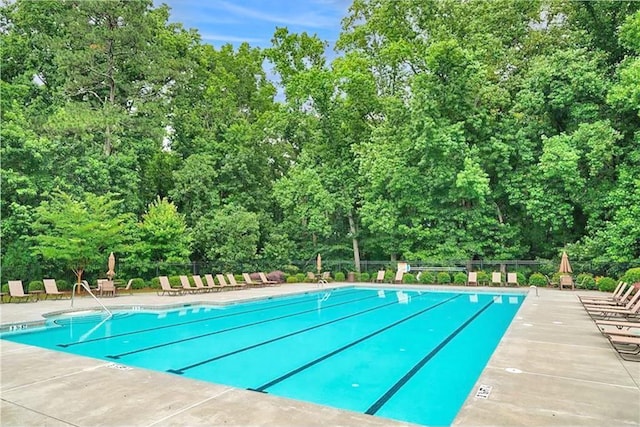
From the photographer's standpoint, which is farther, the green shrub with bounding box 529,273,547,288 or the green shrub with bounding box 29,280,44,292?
the green shrub with bounding box 529,273,547,288

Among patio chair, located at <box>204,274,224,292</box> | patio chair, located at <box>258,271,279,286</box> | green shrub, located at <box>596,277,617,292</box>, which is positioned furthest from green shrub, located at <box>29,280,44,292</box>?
green shrub, located at <box>596,277,617,292</box>

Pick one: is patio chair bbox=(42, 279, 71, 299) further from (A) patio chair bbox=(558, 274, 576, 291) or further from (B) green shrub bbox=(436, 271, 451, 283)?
(A) patio chair bbox=(558, 274, 576, 291)

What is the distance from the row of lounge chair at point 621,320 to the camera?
596 centimetres

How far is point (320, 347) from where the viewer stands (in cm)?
808

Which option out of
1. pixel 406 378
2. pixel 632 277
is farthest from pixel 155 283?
pixel 632 277

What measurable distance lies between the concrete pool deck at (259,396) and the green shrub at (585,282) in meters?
12.7

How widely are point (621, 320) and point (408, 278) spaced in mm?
13299

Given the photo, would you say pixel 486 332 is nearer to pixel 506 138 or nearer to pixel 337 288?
pixel 337 288

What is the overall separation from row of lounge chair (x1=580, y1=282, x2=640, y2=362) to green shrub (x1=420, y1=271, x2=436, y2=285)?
10043mm

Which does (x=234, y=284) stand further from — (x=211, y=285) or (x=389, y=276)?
(x=389, y=276)

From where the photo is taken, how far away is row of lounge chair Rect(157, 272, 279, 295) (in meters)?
16.2

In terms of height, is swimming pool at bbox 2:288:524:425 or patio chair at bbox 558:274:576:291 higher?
patio chair at bbox 558:274:576:291

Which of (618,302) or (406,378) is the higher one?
(618,302)

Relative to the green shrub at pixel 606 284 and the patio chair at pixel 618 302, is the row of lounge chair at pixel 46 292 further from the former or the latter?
the green shrub at pixel 606 284
